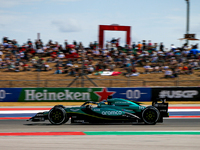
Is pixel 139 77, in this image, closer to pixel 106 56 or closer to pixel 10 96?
pixel 106 56

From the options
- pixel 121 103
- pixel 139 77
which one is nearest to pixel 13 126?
pixel 121 103

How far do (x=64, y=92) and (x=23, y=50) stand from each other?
22.6ft

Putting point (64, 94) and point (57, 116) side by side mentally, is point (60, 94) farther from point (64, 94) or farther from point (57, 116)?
point (57, 116)

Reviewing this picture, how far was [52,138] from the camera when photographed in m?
7.15

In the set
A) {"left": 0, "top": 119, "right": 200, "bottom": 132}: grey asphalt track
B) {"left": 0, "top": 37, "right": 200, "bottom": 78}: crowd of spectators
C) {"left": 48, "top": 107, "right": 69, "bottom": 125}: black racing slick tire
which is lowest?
{"left": 0, "top": 119, "right": 200, "bottom": 132}: grey asphalt track

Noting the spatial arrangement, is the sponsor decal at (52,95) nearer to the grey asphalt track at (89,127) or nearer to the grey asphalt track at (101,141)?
the grey asphalt track at (89,127)

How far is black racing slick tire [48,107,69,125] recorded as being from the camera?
907cm

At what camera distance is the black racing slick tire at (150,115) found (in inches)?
352

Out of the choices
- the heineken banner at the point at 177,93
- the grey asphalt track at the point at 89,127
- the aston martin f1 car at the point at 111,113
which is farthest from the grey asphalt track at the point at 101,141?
the heineken banner at the point at 177,93

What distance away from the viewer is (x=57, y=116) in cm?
916

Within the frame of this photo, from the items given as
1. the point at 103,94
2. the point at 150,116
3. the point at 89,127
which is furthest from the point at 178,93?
the point at 89,127

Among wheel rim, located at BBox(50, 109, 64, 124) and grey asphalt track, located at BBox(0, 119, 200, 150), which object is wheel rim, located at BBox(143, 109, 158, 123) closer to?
grey asphalt track, located at BBox(0, 119, 200, 150)

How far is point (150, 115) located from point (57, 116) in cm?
289

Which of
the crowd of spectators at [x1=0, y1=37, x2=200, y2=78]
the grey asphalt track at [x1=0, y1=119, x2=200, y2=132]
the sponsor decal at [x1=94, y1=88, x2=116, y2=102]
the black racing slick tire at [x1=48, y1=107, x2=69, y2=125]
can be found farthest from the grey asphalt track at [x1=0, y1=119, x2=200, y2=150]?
the crowd of spectators at [x1=0, y1=37, x2=200, y2=78]
